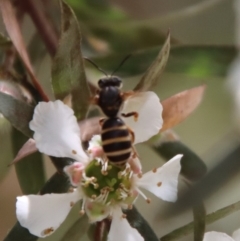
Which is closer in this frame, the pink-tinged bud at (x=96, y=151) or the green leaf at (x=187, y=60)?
the pink-tinged bud at (x=96, y=151)

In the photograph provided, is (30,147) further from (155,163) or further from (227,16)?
(227,16)

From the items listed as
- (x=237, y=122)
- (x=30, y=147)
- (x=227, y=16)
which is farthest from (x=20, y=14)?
(x=227, y=16)

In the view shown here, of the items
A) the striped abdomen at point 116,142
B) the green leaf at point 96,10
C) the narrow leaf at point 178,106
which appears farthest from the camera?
the green leaf at point 96,10

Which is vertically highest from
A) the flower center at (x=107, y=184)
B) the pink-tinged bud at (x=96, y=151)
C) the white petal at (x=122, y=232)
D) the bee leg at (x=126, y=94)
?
the bee leg at (x=126, y=94)

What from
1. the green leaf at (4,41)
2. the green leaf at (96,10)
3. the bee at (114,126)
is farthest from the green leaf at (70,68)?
the green leaf at (96,10)

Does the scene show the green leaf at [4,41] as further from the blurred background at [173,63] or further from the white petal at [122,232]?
the white petal at [122,232]

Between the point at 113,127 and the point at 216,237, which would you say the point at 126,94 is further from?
the point at 216,237


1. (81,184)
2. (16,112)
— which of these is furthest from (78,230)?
(16,112)
